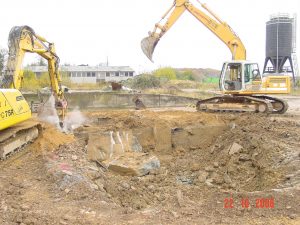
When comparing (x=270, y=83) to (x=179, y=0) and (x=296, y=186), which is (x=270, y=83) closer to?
(x=179, y=0)

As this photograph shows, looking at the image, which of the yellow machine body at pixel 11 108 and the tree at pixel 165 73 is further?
the tree at pixel 165 73

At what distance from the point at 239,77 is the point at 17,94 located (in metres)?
9.27

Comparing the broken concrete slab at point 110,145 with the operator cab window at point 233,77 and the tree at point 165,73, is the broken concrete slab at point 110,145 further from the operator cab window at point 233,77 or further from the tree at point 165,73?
the tree at point 165,73

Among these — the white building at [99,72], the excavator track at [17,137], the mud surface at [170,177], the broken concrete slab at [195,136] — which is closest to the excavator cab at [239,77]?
the mud surface at [170,177]

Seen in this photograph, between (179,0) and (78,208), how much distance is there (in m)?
12.3

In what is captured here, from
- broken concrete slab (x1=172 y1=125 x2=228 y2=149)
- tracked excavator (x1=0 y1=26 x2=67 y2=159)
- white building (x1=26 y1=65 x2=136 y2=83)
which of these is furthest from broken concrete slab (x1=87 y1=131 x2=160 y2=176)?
white building (x1=26 y1=65 x2=136 y2=83)

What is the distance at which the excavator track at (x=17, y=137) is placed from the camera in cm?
788

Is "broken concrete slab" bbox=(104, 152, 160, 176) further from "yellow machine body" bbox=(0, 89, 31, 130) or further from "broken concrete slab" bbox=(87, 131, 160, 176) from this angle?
"yellow machine body" bbox=(0, 89, 31, 130)

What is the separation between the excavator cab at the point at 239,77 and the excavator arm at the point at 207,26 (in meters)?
0.90

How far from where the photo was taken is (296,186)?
7.63 metres

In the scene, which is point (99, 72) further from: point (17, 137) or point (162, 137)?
point (17, 137)

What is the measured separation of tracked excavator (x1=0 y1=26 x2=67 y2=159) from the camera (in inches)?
314

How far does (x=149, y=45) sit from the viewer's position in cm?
1605

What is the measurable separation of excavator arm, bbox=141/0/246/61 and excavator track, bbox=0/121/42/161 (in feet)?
25.0
